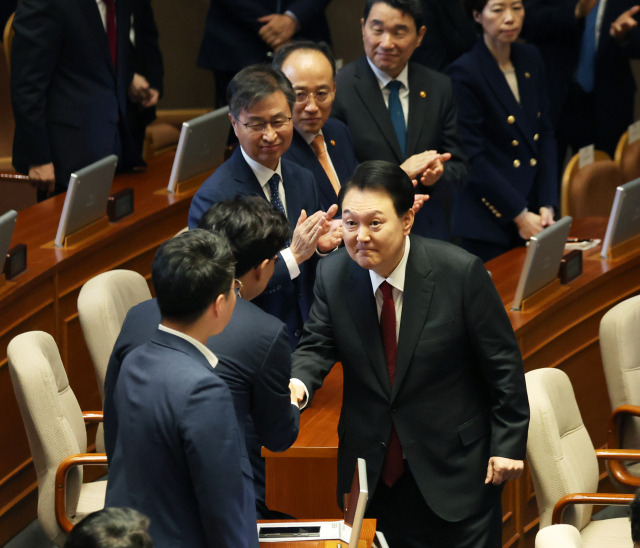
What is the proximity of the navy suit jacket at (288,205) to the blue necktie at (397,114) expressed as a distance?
72 cm

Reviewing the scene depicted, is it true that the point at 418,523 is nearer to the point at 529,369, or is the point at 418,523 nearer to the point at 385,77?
the point at 529,369

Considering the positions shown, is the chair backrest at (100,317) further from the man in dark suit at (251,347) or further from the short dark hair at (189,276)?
the short dark hair at (189,276)

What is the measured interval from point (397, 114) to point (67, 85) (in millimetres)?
1482

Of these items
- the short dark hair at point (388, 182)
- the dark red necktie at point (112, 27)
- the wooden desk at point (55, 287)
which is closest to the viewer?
the short dark hair at point (388, 182)

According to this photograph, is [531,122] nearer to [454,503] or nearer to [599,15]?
[599,15]

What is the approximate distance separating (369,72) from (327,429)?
1510 millimetres

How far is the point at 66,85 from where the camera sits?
455cm

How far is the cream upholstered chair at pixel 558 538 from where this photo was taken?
2.19 m

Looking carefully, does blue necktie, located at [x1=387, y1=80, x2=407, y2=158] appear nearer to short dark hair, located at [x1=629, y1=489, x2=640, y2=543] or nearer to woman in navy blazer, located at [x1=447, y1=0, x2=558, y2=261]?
woman in navy blazer, located at [x1=447, y1=0, x2=558, y2=261]

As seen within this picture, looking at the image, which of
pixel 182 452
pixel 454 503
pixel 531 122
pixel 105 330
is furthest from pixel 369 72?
pixel 182 452

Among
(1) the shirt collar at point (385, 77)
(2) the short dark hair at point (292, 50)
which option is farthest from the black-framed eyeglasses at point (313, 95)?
(1) the shirt collar at point (385, 77)

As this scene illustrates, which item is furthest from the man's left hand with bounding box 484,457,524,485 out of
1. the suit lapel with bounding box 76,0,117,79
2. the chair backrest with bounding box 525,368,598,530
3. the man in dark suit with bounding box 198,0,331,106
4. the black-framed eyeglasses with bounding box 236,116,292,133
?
the man in dark suit with bounding box 198,0,331,106

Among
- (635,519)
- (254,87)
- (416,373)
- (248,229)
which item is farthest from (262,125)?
(635,519)

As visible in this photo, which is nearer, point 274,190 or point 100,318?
point 274,190
